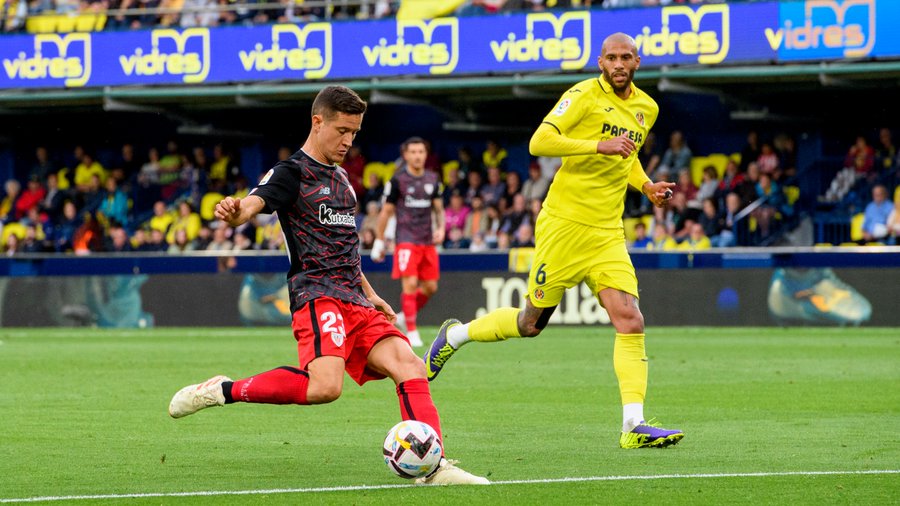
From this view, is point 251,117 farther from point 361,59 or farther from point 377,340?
point 377,340

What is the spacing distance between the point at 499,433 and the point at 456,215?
58.2 ft

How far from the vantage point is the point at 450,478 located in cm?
664

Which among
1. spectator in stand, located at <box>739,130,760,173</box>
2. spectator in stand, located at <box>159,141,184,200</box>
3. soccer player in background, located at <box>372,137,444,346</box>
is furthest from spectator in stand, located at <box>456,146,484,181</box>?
soccer player in background, located at <box>372,137,444,346</box>

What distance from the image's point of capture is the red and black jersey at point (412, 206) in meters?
17.7

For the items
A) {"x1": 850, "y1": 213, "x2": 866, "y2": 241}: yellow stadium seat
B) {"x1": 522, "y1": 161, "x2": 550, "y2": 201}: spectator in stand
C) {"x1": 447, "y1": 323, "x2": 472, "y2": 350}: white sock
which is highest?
{"x1": 522, "y1": 161, "x2": 550, "y2": 201}: spectator in stand

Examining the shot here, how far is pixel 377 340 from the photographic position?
23.0 feet

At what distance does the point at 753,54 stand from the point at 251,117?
1184 cm

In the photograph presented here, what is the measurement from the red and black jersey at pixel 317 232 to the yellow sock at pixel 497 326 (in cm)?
253

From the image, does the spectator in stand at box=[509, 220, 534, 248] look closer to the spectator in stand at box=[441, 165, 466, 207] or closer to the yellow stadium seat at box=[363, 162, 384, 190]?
the spectator in stand at box=[441, 165, 466, 207]

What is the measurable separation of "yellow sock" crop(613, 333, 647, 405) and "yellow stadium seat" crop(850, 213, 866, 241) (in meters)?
15.6

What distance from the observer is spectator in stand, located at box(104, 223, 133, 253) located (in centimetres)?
2822

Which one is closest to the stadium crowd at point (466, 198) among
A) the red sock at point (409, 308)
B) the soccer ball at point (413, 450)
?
the red sock at point (409, 308)

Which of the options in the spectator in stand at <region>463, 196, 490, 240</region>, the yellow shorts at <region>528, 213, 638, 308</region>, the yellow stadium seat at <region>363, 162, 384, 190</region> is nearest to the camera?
the yellow shorts at <region>528, 213, 638, 308</region>

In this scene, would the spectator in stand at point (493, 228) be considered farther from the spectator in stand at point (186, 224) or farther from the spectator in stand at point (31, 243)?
the spectator in stand at point (31, 243)
